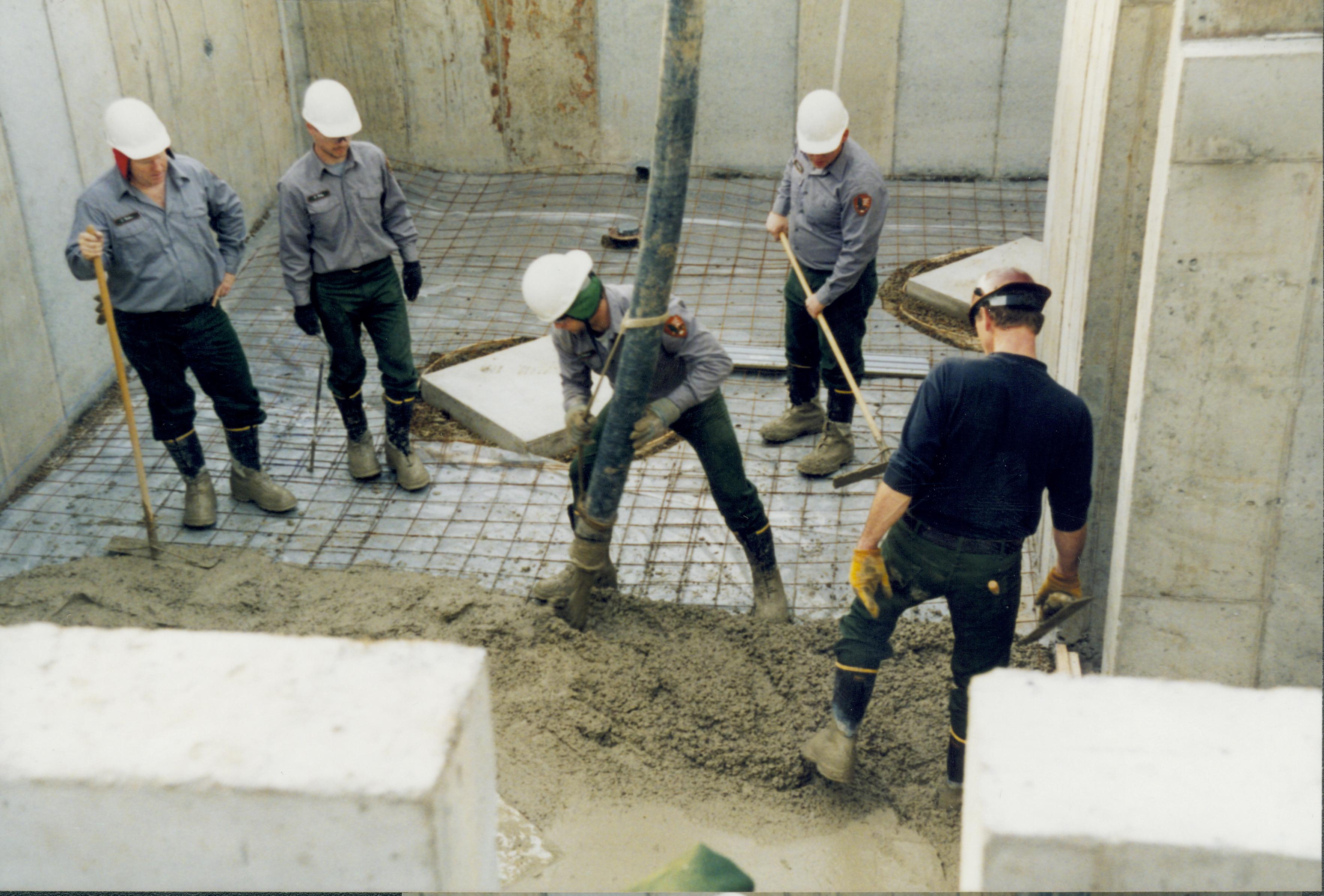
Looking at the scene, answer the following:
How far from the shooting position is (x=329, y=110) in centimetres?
473

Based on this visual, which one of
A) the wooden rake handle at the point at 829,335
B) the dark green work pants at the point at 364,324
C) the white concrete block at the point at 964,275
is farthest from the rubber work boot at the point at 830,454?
the dark green work pants at the point at 364,324

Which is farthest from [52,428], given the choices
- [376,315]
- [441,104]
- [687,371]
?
[441,104]

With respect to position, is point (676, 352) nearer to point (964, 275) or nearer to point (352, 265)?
point (352, 265)

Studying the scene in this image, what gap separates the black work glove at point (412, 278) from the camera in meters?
5.16

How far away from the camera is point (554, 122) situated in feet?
29.6

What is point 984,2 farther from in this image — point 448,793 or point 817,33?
point 448,793

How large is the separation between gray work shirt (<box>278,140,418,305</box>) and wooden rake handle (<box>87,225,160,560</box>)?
683 millimetres

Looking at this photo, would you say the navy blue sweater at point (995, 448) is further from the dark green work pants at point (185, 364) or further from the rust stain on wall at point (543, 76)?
the rust stain on wall at point (543, 76)

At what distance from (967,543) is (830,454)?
2.11 metres

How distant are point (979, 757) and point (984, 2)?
7902mm

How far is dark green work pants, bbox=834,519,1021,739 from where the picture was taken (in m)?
3.20

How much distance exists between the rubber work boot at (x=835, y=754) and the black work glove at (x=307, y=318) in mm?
2810

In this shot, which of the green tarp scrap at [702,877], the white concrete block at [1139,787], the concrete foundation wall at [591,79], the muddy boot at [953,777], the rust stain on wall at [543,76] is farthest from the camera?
the rust stain on wall at [543,76]

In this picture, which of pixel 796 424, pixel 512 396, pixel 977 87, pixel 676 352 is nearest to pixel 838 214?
pixel 796 424
